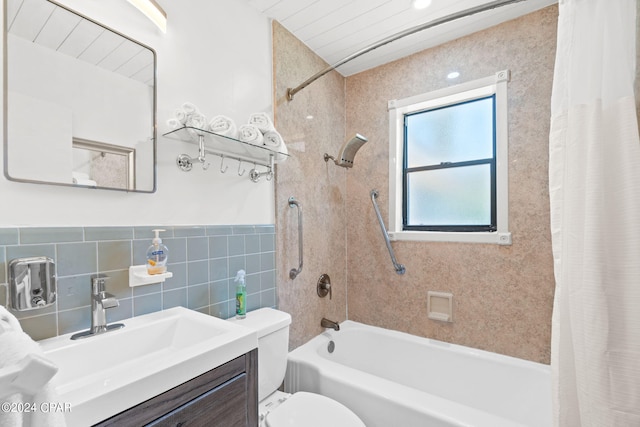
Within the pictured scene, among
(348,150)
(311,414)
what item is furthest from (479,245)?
(311,414)

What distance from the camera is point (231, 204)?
4.98ft

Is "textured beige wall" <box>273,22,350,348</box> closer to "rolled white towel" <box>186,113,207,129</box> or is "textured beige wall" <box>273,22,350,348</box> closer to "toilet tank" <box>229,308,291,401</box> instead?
"toilet tank" <box>229,308,291,401</box>

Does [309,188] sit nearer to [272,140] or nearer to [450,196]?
[272,140]

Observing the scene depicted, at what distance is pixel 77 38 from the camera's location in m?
1.02

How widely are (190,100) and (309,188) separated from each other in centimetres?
97

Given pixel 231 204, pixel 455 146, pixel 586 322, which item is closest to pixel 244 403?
pixel 231 204

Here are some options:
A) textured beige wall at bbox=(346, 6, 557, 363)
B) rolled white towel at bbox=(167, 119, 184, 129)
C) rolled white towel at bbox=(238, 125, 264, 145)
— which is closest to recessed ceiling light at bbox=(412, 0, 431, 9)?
textured beige wall at bbox=(346, 6, 557, 363)

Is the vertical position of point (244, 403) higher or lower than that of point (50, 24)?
lower

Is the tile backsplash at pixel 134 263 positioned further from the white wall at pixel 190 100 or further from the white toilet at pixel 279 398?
the white toilet at pixel 279 398

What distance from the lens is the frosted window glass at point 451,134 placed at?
6.59ft

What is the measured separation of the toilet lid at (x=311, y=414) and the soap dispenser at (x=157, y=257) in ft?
2.59

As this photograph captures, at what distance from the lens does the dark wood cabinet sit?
719 mm

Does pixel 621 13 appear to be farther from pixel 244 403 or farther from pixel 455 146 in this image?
pixel 244 403

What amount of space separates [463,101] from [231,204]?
1.79 metres
